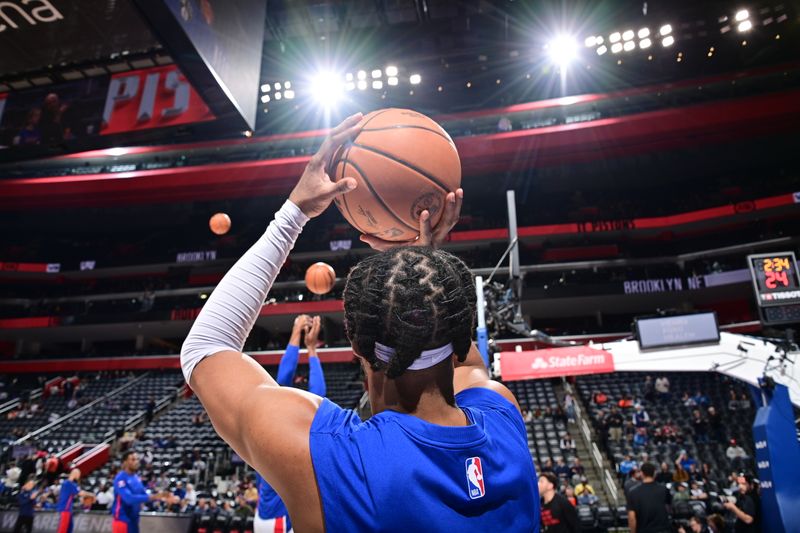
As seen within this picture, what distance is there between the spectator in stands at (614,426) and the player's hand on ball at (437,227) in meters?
12.2

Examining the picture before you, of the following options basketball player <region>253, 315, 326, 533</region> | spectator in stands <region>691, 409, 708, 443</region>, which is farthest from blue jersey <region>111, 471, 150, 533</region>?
spectator in stands <region>691, 409, 708, 443</region>

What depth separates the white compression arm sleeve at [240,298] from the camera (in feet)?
3.69

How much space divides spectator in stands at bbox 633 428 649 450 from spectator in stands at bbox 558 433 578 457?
1.33 meters

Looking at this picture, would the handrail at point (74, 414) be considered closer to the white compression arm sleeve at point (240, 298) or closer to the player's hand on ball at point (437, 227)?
the player's hand on ball at point (437, 227)

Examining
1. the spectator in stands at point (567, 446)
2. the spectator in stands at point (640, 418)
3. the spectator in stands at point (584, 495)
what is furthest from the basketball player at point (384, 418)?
the spectator in stands at point (640, 418)

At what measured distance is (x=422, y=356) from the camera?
1.10 metres

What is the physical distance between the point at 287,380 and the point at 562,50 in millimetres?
17837

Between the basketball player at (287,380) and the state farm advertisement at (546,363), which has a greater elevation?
the state farm advertisement at (546,363)

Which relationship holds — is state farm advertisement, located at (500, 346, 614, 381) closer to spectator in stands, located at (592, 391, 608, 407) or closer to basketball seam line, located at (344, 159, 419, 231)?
basketball seam line, located at (344, 159, 419, 231)

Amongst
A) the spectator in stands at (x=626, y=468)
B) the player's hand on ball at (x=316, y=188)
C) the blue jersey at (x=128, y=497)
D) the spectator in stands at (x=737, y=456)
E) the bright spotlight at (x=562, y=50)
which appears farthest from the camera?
the bright spotlight at (x=562, y=50)

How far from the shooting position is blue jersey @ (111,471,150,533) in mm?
6160

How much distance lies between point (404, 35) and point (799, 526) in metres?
17.4

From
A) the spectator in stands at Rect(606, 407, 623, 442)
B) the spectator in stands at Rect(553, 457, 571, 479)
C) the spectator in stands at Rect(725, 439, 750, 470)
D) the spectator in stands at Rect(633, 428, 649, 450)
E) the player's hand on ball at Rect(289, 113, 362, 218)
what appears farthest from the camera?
the spectator in stands at Rect(606, 407, 623, 442)

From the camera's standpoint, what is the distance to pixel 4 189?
20.9 meters
